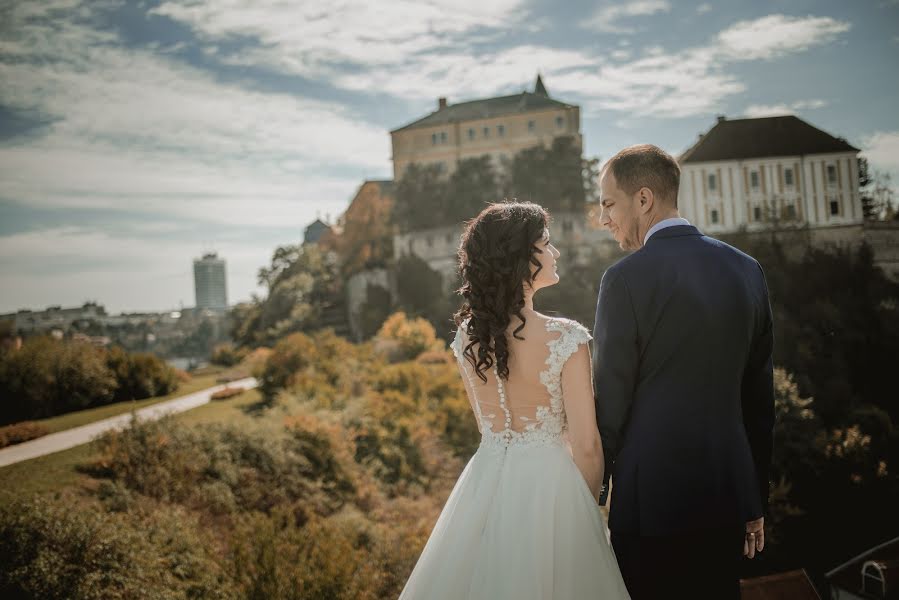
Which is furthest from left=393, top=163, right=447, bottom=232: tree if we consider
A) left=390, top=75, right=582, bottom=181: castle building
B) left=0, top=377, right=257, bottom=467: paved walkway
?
left=0, top=377, right=257, bottom=467: paved walkway

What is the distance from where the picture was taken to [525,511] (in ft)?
8.75

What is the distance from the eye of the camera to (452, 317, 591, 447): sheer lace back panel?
263 centimetres

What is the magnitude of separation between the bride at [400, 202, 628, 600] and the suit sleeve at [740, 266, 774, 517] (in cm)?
64

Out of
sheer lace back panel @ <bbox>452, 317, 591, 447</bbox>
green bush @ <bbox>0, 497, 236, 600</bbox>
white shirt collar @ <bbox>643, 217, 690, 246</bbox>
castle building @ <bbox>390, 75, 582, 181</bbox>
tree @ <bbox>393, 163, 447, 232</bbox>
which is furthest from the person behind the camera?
castle building @ <bbox>390, 75, 582, 181</bbox>

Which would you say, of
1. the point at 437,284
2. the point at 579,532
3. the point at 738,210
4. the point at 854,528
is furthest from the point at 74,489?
the point at 738,210

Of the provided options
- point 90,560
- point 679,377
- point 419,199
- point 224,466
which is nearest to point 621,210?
point 679,377

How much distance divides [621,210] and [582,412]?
871 millimetres

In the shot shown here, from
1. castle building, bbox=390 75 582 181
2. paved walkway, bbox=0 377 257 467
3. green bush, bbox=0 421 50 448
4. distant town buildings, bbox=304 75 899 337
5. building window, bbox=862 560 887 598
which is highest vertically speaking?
castle building, bbox=390 75 582 181

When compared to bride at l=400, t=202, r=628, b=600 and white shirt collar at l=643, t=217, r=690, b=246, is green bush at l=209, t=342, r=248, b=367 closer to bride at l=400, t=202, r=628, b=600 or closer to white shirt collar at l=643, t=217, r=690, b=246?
bride at l=400, t=202, r=628, b=600

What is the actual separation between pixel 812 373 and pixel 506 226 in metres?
31.4

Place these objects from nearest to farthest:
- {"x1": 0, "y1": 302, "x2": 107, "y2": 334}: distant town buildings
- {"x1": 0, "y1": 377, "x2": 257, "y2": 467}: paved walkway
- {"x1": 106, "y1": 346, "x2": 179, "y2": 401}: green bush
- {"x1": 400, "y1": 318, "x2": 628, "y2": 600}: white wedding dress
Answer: {"x1": 400, "y1": 318, "x2": 628, "y2": 600}: white wedding dress
{"x1": 0, "y1": 377, "x2": 257, "y2": 467}: paved walkway
{"x1": 106, "y1": 346, "x2": 179, "y2": 401}: green bush
{"x1": 0, "y1": 302, "x2": 107, "y2": 334}: distant town buildings

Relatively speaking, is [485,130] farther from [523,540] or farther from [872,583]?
[523,540]

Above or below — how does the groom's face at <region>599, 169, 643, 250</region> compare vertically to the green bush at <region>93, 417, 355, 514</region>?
above

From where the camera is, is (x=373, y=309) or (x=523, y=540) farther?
(x=373, y=309)
